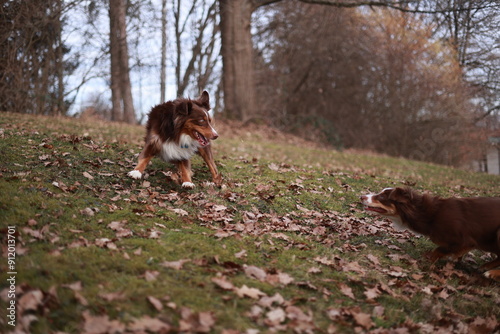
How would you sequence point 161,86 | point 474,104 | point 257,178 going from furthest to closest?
point 161,86 < point 474,104 < point 257,178

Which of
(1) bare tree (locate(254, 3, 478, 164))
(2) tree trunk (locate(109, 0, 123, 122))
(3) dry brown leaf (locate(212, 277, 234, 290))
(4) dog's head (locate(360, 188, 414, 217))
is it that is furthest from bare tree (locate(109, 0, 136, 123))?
(3) dry brown leaf (locate(212, 277, 234, 290))

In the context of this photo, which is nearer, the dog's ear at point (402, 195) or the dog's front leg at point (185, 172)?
the dog's ear at point (402, 195)

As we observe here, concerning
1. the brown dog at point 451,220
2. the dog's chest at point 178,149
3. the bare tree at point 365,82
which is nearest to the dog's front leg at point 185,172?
the dog's chest at point 178,149

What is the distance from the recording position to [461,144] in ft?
70.6

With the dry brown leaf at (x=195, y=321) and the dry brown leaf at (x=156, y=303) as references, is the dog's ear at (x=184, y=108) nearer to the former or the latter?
the dry brown leaf at (x=156, y=303)

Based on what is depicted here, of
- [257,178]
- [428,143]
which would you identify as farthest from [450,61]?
[257,178]

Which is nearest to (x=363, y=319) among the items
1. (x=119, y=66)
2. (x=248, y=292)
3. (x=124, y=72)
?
(x=248, y=292)

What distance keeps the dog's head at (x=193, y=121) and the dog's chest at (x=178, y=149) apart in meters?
0.11

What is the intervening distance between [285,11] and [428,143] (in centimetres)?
1223

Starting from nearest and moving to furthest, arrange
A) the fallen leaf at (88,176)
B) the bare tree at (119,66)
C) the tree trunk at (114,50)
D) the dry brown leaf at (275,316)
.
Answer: the dry brown leaf at (275,316) → the fallen leaf at (88,176) → the tree trunk at (114,50) → the bare tree at (119,66)

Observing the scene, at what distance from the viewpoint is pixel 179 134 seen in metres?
7.18

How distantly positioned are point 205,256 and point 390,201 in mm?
3124

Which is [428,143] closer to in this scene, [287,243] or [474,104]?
[474,104]

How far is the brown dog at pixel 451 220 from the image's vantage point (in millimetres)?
5383
